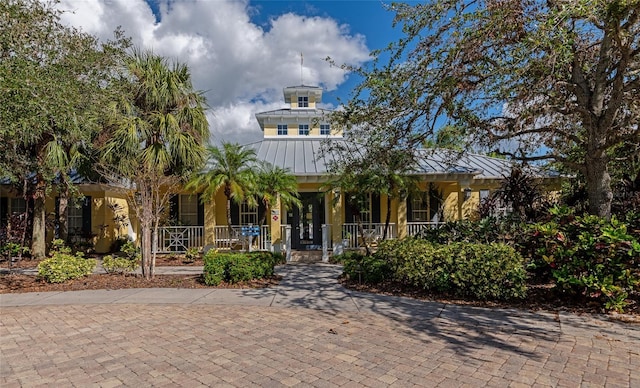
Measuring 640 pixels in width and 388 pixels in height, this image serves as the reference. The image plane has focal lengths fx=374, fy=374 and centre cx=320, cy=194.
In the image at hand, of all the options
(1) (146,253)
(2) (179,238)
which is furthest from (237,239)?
(1) (146,253)

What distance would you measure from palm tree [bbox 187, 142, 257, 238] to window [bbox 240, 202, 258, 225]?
2.54 m

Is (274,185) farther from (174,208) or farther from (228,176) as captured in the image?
(174,208)

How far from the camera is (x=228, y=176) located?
12.0 m

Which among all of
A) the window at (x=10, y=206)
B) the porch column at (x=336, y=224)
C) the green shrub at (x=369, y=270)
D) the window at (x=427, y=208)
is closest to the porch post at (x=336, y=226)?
the porch column at (x=336, y=224)

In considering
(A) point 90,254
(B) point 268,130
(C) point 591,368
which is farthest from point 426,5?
(A) point 90,254

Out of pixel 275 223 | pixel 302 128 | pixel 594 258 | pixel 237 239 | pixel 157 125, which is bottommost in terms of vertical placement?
pixel 237 239

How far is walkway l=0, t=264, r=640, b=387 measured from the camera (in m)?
3.72

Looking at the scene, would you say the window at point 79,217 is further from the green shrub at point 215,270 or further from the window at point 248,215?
the green shrub at point 215,270

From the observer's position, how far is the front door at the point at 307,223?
1463 cm

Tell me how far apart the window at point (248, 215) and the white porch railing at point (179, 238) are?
1590mm

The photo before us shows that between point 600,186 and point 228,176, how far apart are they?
9.69 meters

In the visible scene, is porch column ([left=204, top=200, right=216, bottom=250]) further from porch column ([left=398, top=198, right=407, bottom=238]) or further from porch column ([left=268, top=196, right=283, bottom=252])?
porch column ([left=398, top=198, right=407, bottom=238])

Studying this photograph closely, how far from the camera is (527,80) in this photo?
22.8 ft

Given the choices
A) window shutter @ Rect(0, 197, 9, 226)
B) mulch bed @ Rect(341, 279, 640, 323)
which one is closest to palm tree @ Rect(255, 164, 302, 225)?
mulch bed @ Rect(341, 279, 640, 323)
